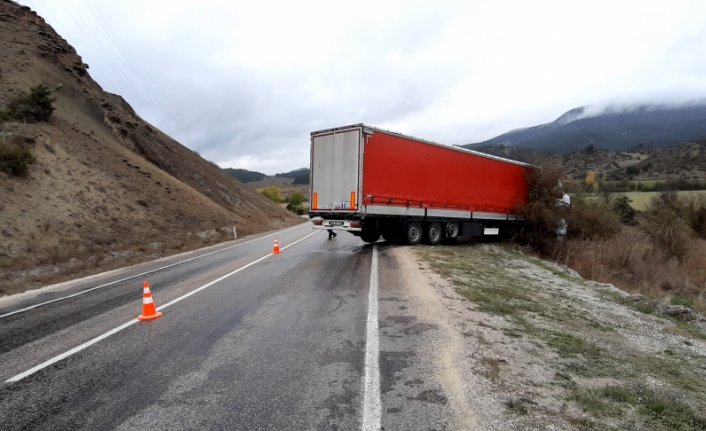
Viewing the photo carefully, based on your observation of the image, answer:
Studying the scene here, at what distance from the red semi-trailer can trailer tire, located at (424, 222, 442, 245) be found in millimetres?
38

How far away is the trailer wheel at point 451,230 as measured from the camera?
57.4 ft

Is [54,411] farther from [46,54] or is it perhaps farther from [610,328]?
[46,54]

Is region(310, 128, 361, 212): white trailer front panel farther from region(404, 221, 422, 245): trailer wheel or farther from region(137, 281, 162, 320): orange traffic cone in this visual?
region(137, 281, 162, 320): orange traffic cone

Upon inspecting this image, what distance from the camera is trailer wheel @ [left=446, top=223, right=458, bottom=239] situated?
17.5 meters

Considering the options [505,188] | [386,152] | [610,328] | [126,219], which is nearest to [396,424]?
[610,328]

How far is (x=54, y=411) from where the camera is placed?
3.73 meters

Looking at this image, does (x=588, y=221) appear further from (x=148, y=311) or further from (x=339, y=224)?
(x=148, y=311)

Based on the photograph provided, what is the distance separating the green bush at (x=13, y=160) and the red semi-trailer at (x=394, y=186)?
13263mm

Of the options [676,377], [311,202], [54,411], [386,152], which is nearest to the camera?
[54,411]

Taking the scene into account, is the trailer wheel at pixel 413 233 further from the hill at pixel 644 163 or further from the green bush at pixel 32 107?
the hill at pixel 644 163

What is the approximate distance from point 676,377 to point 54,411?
633cm

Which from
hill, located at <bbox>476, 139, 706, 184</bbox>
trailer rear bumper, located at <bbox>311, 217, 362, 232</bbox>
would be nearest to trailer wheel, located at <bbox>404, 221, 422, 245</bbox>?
trailer rear bumper, located at <bbox>311, 217, 362, 232</bbox>

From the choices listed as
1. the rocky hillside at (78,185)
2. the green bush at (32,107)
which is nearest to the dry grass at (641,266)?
the rocky hillside at (78,185)

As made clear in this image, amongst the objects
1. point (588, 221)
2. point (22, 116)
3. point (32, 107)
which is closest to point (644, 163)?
point (588, 221)
